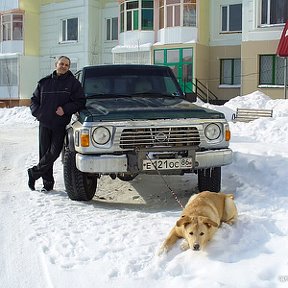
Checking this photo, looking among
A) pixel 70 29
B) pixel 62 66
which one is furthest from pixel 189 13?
pixel 62 66

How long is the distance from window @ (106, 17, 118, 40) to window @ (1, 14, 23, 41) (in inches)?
238

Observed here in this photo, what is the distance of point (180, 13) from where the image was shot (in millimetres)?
25250

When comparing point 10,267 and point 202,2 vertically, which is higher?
point 202,2

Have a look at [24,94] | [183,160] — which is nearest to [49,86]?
[183,160]

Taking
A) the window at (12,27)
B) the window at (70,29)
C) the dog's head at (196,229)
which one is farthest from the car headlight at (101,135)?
the window at (12,27)

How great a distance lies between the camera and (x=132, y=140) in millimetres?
5660

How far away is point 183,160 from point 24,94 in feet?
91.1

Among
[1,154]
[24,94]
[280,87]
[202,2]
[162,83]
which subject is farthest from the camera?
[24,94]

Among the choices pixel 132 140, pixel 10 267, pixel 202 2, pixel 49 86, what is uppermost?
pixel 202 2

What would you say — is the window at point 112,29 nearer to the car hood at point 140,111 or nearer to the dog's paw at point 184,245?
the car hood at point 140,111

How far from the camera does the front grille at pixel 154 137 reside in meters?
5.64

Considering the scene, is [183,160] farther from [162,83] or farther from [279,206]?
[162,83]

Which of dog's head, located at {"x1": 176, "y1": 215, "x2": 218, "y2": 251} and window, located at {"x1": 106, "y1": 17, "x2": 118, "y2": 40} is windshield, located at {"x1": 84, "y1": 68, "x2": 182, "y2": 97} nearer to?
dog's head, located at {"x1": 176, "y1": 215, "x2": 218, "y2": 251}

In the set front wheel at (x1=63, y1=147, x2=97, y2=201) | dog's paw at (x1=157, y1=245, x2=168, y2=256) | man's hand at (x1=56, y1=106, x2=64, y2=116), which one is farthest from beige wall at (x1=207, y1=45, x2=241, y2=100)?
dog's paw at (x1=157, y1=245, x2=168, y2=256)
